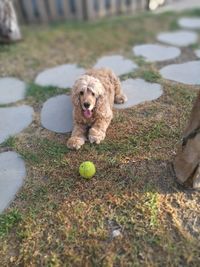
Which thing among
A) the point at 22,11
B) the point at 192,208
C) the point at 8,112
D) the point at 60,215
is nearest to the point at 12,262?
the point at 60,215

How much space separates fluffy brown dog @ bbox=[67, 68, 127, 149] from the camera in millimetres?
2484

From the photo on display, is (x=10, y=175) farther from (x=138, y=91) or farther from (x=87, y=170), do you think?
(x=138, y=91)

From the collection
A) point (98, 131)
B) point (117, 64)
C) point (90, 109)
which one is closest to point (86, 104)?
point (90, 109)

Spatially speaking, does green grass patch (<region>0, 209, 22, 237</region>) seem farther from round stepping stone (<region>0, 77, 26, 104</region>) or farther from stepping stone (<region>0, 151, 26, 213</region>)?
round stepping stone (<region>0, 77, 26, 104</region>)

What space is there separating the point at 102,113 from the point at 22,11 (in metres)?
2.79

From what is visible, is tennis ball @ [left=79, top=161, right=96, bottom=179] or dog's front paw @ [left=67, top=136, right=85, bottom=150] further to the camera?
dog's front paw @ [left=67, top=136, right=85, bottom=150]

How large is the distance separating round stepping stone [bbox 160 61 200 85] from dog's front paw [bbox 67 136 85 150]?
3.99 ft

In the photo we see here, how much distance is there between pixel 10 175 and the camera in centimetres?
244

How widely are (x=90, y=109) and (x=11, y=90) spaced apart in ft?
3.84

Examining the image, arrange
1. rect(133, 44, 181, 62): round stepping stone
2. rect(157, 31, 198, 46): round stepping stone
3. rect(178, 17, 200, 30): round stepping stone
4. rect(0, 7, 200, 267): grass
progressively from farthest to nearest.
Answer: rect(178, 17, 200, 30): round stepping stone → rect(157, 31, 198, 46): round stepping stone → rect(133, 44, 181, 62): round stepping stone → rect(0, 7, 200, 267): grass

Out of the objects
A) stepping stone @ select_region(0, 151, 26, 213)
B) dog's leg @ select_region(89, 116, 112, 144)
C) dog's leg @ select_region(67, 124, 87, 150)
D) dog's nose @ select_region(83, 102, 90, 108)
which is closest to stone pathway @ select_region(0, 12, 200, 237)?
stepping stone @ select_region(0, 151, 26, 213)

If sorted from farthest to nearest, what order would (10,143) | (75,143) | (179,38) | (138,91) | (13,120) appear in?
(179,38) → (138,91) → (13,120) → (10,143) → (75,143)

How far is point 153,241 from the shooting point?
77.9 inches

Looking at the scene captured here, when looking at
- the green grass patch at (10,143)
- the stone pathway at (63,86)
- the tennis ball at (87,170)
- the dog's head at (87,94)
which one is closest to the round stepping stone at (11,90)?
the stone pathway at (63,86)
